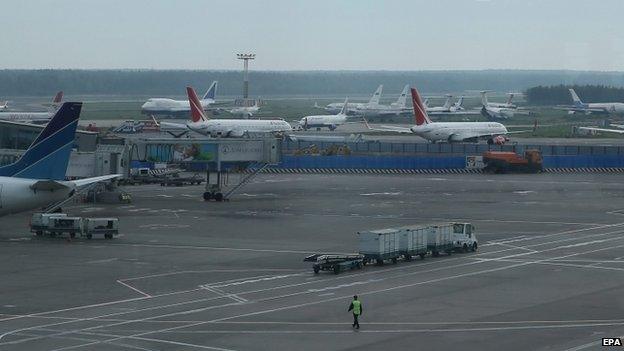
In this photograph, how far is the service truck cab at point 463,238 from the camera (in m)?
55.0

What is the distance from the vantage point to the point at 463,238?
55312mm

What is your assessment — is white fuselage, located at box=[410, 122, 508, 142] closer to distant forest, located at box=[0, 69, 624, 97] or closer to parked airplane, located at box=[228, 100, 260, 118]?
distant forest, located at box=[0, 69, 624, 97]

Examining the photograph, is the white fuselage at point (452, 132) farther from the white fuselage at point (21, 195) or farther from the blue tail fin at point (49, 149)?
the white fuselage at point (21, 195)

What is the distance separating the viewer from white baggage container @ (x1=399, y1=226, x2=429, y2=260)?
51.7m

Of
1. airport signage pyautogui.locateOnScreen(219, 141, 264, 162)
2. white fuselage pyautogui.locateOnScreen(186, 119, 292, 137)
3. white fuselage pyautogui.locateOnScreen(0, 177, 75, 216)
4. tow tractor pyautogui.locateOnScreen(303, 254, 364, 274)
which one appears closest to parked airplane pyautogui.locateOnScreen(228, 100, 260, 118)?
white fuselage pyautogui.locateOnScreen(186, 119, 292, 137)

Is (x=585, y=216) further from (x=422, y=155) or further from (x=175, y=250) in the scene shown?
(x=422, y=155)

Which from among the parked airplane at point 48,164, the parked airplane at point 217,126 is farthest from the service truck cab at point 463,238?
the parked airplane at point 217,126

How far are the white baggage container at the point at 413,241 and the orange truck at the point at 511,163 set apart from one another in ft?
195

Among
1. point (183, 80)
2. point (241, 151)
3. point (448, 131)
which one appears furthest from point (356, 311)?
point (183, 80)

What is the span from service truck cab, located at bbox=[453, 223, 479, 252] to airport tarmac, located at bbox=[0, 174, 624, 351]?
43.5 inches

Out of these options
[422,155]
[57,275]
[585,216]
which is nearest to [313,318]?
[57,275]

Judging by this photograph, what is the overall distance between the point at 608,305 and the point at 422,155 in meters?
Answer: 80.7

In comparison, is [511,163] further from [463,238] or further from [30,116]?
[30,116]

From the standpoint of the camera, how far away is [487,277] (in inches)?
1837
